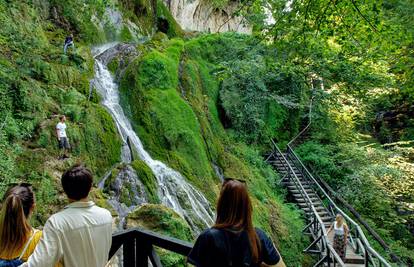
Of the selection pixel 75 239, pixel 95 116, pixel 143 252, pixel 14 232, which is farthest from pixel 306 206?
pixel 14 232

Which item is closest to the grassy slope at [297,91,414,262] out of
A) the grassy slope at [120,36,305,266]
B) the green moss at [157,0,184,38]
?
the grassy slope at [120,36,305,266]

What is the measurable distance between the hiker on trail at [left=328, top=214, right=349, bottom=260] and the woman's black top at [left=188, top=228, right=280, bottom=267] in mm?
8596

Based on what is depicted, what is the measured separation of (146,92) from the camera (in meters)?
13.7

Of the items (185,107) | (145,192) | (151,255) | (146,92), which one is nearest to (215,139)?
(185,107)

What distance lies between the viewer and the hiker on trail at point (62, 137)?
855cm

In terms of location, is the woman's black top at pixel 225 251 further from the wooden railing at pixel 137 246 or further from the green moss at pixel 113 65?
the green moss at pixel 113 65

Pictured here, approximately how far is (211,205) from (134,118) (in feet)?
14.1

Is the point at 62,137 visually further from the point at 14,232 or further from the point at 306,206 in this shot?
the point at 306,206

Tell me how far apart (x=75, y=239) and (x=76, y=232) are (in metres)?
0.04

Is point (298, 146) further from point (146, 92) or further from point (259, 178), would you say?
point (146, 92)

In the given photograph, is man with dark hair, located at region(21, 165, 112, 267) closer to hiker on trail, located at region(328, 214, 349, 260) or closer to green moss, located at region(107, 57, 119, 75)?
hiker on trail, located at region(328, 214, 349, 260)

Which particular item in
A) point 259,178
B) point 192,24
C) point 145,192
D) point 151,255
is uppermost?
point 192,24

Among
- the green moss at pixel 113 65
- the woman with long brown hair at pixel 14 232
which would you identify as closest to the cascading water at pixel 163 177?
the green moss at pixel 113 65

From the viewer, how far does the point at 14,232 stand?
2.07 metres
